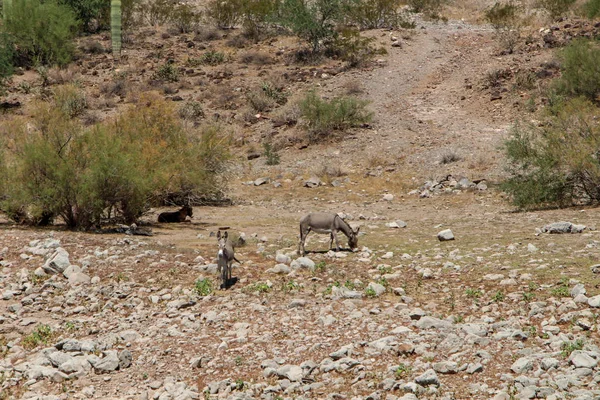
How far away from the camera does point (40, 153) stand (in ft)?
60.0

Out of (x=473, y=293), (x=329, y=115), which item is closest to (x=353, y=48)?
(x=329, y=115)

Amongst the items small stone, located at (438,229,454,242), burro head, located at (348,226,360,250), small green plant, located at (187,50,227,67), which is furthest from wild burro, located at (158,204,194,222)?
small green plant, located at (187,50,227,67)

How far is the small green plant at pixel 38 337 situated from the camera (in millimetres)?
11383

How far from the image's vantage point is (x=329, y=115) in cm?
3262

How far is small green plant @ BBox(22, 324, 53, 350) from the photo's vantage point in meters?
11.4

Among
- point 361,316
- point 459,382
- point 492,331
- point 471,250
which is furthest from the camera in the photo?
point 471,250

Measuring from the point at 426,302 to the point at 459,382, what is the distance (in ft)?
9.11

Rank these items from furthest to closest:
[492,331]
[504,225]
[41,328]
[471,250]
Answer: [504,225]
[471,250]
[41,328]
[492,331]

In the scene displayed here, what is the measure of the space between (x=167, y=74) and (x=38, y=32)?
9862 mm

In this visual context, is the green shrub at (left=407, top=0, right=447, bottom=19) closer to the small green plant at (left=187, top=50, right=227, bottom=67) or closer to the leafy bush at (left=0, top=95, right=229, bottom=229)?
the small green plant at (left=187, top=50, right=227, bottom=67)

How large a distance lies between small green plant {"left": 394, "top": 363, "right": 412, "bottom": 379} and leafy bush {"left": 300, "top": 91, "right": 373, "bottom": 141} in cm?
2362

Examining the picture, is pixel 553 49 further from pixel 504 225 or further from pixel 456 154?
pixel 504 225

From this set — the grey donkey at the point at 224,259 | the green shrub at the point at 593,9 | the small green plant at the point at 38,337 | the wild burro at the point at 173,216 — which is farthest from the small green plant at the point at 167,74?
the small green plant at the point at 38,337

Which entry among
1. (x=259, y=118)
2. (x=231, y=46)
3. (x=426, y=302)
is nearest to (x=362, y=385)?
(x=426, y=302)
